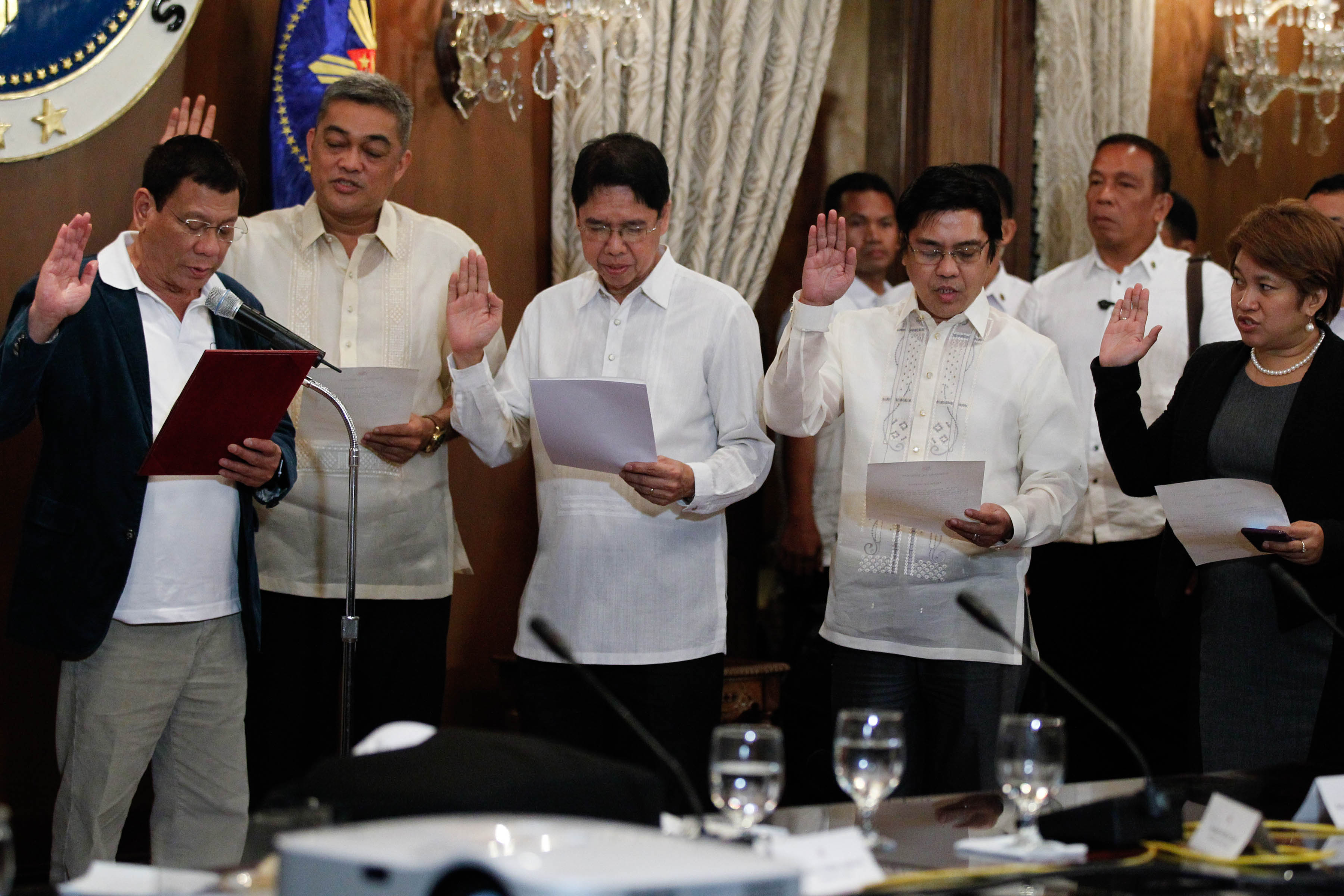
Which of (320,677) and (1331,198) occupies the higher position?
(1331,198)

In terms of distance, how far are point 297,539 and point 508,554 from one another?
1052 mm

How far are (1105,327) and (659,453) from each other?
1.63 meters

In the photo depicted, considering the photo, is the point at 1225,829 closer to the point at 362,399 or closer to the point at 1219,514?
the point at 1219,514

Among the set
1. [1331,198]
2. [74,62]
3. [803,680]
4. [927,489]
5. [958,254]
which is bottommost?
[803,680]

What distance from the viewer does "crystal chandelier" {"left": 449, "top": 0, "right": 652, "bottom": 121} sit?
381 cm

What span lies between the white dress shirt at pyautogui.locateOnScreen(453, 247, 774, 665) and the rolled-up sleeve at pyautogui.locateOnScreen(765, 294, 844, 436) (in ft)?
0.30

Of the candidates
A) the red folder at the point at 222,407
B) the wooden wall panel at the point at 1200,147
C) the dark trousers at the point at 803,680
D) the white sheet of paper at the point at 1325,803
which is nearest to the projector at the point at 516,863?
the white sheet of paper at the point at 1325,803

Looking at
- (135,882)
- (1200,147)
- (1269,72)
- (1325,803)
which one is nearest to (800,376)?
(1325,803)

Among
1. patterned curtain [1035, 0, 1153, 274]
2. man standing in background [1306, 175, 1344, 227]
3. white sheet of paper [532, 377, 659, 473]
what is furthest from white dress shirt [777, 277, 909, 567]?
white sheet of paper [532, 377, 659, 473]

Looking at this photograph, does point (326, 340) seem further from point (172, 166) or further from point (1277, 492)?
point (1277, 492)

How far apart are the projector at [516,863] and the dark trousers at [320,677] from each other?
1789 mm

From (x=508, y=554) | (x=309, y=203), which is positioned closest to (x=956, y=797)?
(x=309, y=203)

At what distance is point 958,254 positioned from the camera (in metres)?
2.98

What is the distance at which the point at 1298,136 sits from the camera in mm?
6230
